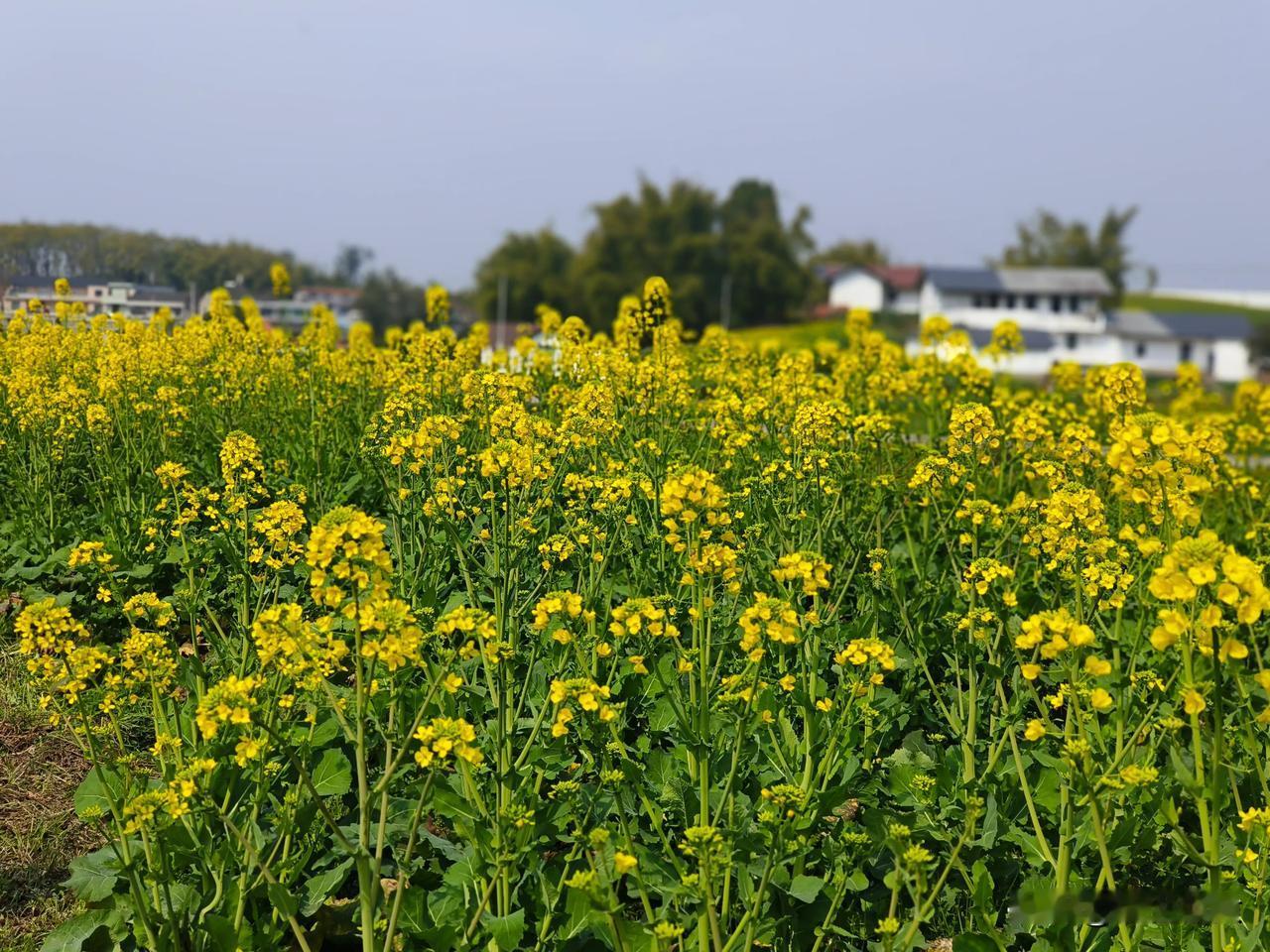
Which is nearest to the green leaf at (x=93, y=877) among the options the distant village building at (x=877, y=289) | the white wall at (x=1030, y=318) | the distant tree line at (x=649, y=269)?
the distant tree line at (x=649, y=269)

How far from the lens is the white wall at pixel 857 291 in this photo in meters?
83.4

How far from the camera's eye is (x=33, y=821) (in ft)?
12.2

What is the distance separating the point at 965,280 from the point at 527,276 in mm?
32232

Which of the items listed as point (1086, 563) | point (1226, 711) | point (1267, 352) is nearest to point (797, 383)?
point (1086, 563)

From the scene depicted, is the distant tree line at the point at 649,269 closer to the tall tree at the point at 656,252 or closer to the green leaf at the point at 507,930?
the tall tree at the point at 656,252

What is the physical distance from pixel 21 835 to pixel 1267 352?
270 feet

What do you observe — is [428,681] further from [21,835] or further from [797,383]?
[797,383]

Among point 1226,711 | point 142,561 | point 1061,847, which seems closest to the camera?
point 1061,847

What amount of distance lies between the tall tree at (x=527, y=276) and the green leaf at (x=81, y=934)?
6184cm

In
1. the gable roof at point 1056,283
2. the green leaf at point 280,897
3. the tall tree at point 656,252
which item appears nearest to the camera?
the green leaf at point 280,897

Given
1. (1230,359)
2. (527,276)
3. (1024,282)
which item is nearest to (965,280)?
(1024,282)

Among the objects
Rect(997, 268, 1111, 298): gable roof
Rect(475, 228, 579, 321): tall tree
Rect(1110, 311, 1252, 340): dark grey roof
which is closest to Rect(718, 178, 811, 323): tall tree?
Rect(475, 228, 579, 321): tall tree

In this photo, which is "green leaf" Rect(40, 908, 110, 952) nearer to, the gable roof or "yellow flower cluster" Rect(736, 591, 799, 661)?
"yellow flower cluster" Rect(736, 591, 799, 661)

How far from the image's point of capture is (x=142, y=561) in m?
5.06
